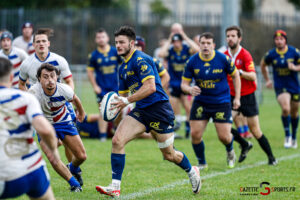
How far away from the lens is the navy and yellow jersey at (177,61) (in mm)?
12867

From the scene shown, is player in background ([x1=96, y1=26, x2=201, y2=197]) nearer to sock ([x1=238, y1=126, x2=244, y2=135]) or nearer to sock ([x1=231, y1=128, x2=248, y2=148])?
sock ([x1=231, y1=128, x2=248, y2=148])

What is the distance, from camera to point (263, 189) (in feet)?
23.0

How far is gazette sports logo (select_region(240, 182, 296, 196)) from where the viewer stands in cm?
679

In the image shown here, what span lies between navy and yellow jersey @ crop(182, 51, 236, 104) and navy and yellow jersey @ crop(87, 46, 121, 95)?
4.22 m

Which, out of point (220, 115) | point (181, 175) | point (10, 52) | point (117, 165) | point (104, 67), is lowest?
point (181, 175)

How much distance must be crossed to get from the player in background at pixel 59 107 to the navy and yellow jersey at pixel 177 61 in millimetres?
6222

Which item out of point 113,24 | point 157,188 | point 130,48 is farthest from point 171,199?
point 113,24

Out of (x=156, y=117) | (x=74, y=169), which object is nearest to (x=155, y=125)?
(x=156, y=117)

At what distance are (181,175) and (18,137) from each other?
4147 mm

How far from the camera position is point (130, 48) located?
6559mm

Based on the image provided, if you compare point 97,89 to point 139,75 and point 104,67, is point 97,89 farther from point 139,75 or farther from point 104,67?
point 139,75

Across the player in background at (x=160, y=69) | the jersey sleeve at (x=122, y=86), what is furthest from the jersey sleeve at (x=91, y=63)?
the jersey sleeve at (x=122, y=86)

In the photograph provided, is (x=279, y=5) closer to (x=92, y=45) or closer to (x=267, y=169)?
(x=92, y=45)

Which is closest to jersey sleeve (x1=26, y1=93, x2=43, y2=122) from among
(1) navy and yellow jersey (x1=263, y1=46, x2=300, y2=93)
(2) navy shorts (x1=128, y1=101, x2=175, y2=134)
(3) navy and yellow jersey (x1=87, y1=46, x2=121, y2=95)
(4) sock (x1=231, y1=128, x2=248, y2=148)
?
(2) navy shorts (x1=128, y1=101, x2=175, y2=134)
